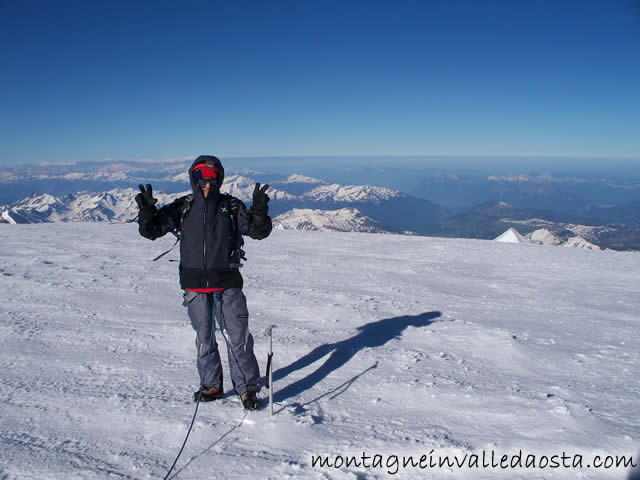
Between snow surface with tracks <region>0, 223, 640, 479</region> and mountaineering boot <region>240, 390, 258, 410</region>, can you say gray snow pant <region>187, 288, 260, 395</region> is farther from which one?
snow surface with tracks <region>0, 223, 640, 479</region>

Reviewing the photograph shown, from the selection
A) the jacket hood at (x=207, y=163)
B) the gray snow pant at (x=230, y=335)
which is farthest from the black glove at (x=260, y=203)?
the gray snow pant at (x=230, y=335)

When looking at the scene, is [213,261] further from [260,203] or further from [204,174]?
[204,174]

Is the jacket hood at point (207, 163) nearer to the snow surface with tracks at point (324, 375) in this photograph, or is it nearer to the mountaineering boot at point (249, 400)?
the mountaineering boot at point (249, 400)

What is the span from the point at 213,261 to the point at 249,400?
1.54 metres

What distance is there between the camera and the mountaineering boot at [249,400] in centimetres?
364

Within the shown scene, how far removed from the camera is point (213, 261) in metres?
3.71

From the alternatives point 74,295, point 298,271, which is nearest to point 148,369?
point 74,295

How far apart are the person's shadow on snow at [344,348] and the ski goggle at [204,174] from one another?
2.60m

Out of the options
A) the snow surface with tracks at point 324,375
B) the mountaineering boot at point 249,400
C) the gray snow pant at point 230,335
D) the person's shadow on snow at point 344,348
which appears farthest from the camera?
the person's shadow on snow at point 344,348

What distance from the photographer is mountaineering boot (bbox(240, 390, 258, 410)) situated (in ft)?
11.9

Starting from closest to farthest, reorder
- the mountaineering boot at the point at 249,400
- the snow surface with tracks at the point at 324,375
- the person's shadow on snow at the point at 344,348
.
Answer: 1. the snow surface with tracks at the point at 324,375
2. the mountaineering boot at the point at 249,400
3. the person's shadow on snow at the point at 344,348

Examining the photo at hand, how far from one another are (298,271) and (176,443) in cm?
820

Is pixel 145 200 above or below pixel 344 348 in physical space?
above

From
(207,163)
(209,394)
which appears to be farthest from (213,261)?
(209,394)
